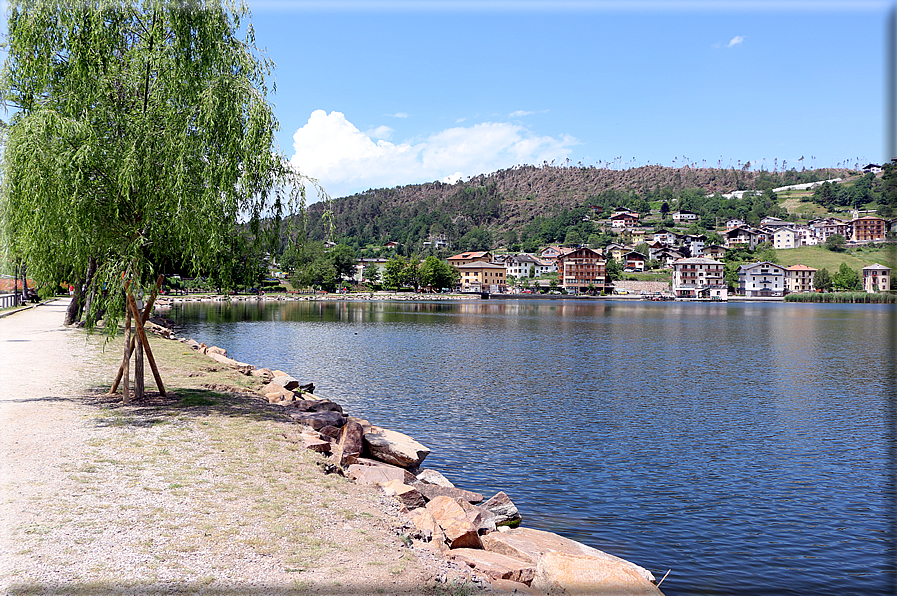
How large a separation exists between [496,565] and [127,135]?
1463 centimetres

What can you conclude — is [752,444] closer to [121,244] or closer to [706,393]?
[706,393]

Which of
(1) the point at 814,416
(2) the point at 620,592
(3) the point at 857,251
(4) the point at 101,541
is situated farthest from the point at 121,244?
(3) the point at 857,251

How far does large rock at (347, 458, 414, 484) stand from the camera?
1359 centimetres

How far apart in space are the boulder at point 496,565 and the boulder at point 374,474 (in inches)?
158

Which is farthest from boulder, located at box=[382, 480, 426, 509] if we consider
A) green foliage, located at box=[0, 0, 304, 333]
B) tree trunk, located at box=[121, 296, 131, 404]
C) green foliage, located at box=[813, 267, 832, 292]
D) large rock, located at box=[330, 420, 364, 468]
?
green foliage, located at box=[813, 267, 832, 292]

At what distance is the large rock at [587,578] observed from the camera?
27.6 ft

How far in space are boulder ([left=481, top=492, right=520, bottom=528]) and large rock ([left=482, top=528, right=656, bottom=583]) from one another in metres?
0.82

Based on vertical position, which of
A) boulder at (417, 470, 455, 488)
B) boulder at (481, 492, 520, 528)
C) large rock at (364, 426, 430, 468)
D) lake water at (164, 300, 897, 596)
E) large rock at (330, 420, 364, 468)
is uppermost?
large rock at (330, 420, 364, 468)

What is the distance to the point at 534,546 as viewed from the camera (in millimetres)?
11094

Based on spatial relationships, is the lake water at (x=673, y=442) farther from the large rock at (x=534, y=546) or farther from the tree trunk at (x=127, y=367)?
the tree trunk at (x=127, y=367)

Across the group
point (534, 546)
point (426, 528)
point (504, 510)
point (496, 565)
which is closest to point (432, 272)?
point (504, 510)

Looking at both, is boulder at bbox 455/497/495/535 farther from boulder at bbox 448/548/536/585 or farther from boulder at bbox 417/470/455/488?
boulder at bbox 417/470/455/488

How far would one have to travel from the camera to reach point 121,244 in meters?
17.2

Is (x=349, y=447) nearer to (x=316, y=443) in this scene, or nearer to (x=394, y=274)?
(x=316, y=443)
